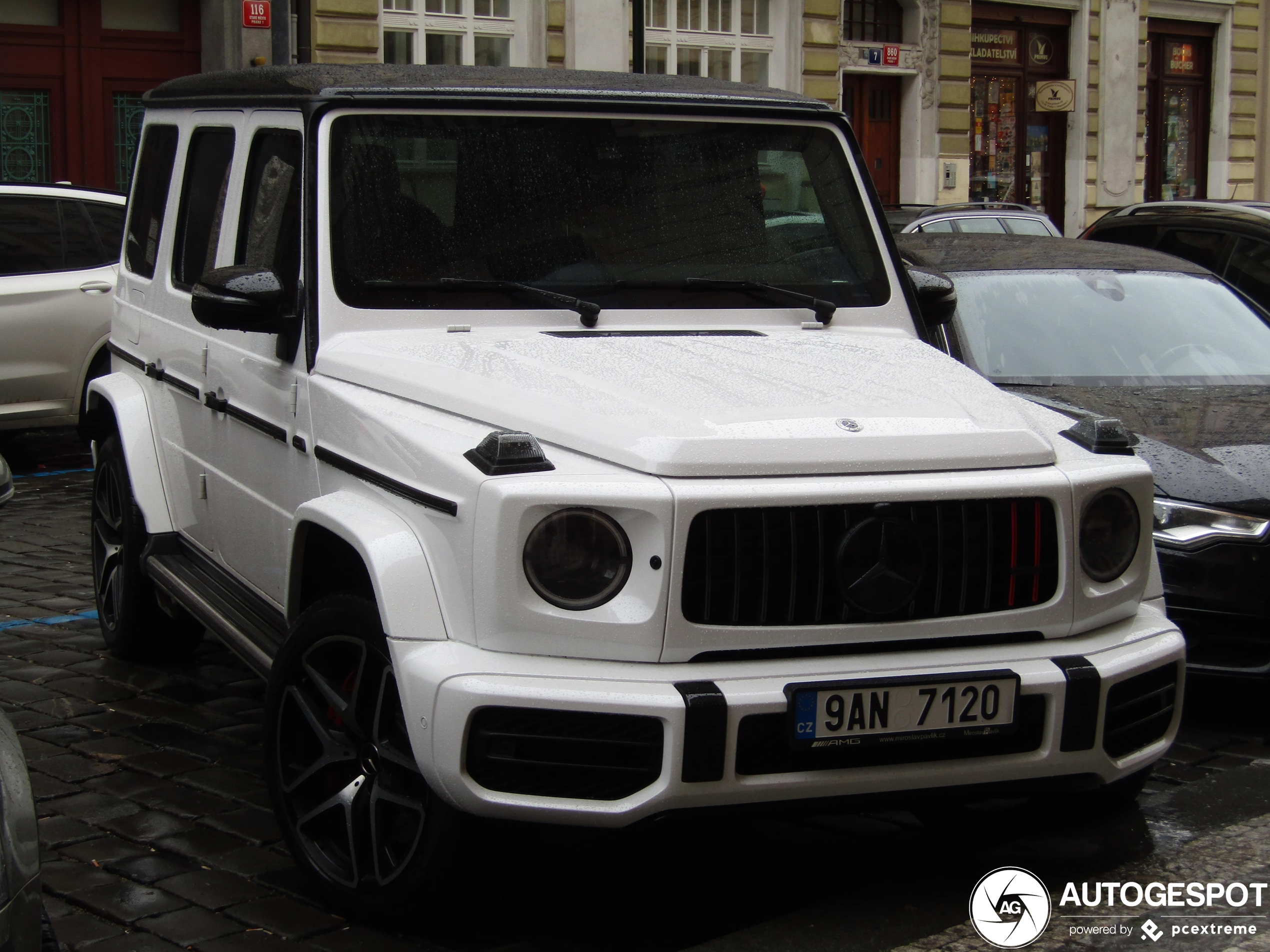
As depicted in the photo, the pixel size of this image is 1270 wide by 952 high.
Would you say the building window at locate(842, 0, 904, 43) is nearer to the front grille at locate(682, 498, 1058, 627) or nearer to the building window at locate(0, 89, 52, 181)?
the building window at locate(0, 89, 52, 181)

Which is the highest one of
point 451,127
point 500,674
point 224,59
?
point 224,59

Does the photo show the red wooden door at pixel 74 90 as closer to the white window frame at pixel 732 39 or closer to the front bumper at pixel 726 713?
the white window frame at pixel 732 39

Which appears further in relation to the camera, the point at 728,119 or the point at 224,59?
the point at 224,59

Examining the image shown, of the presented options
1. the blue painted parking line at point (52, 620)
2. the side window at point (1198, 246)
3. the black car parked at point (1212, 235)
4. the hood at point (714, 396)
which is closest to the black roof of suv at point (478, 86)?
the hood at point (714, 396)

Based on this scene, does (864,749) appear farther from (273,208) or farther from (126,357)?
(126,357)

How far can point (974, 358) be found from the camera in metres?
6.55

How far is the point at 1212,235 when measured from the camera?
10.2 m

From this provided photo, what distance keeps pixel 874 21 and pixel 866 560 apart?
2356cm

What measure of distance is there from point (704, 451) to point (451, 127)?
153cm

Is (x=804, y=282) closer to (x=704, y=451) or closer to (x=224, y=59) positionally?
(x=704, y=451)

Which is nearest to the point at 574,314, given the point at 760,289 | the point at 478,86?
the point at 760,289

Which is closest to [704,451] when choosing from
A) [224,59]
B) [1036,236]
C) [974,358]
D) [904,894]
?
[904,894]

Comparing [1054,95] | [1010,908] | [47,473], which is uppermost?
[1054,95]

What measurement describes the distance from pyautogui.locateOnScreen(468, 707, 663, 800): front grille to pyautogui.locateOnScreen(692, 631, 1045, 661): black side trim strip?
8.7 inches
